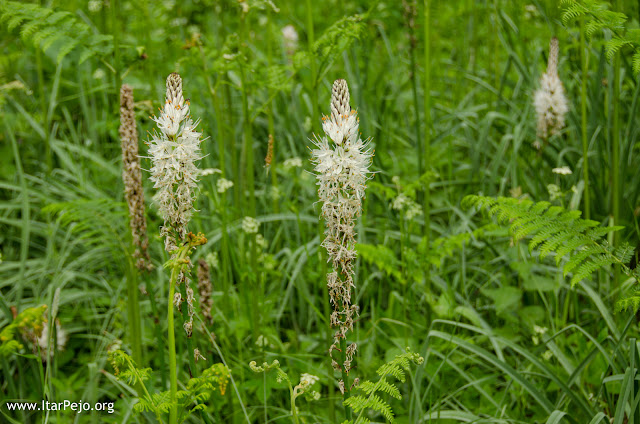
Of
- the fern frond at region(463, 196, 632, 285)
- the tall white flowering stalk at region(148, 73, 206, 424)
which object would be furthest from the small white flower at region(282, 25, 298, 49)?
the tall white flowering stalk at region(148, 73, 206, 424)

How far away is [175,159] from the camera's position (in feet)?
6.02

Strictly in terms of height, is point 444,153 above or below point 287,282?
above

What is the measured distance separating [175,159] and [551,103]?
2.90 metres

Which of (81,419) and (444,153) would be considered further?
(444,153)

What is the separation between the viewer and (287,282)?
391 centimetres

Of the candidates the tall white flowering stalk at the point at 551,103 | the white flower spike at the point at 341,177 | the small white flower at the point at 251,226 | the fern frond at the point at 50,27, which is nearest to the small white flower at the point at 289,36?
the tall white flowering stalk at the point at 551,103

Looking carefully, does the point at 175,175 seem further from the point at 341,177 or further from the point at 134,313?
the point at 134,313

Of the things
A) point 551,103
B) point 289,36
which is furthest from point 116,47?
point 289,36

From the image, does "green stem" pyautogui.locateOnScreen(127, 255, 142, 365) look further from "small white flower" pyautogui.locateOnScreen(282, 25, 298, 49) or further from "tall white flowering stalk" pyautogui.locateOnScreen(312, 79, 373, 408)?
"small white flower" pyautogui.locateOnScreen(282, 25, 298, 49)

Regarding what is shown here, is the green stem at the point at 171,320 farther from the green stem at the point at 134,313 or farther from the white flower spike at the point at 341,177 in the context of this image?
the green stem at the point at 134,313

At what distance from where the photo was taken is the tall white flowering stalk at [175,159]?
1823 millimetres

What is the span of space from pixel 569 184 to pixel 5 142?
186 inches

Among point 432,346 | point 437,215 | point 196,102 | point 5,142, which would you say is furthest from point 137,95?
point 432,346

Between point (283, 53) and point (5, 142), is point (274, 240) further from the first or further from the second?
point (5, 142)
